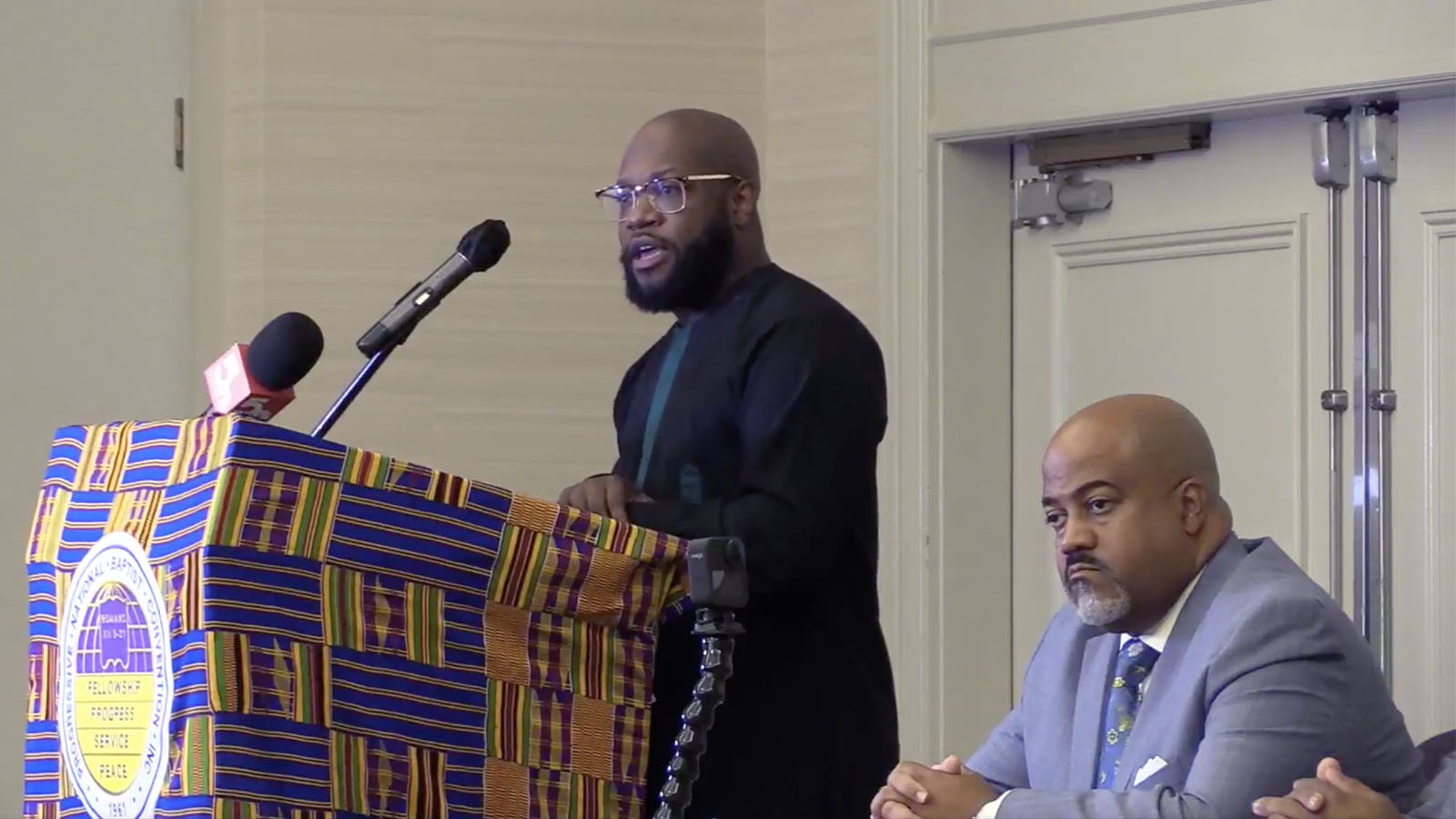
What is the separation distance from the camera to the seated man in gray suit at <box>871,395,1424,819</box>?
223cm

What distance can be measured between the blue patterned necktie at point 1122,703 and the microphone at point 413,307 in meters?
0.84

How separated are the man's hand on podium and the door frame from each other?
2445mm

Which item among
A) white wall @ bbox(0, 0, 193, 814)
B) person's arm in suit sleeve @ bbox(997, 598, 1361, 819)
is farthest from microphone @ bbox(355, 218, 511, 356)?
white wall @ bbox(0, 0, 193, 814)

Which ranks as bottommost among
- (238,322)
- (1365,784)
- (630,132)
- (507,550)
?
(1365,784)

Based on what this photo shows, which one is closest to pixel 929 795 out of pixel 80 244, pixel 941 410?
pixel 941 410

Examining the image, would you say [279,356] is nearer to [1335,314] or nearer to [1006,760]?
[1006,760]

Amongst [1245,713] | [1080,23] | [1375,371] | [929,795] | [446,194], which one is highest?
[1080,23]

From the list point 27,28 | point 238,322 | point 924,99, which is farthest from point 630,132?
point 27,28

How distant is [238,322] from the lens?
4.77 metres

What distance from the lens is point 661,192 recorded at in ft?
9.37

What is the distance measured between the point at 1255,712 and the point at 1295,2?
2552 millimetres

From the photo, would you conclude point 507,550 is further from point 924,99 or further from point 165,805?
point 924,99

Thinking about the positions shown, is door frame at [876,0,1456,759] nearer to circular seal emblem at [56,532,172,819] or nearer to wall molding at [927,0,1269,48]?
wall molding at [927,0,1269,48]

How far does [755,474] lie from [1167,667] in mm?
544
